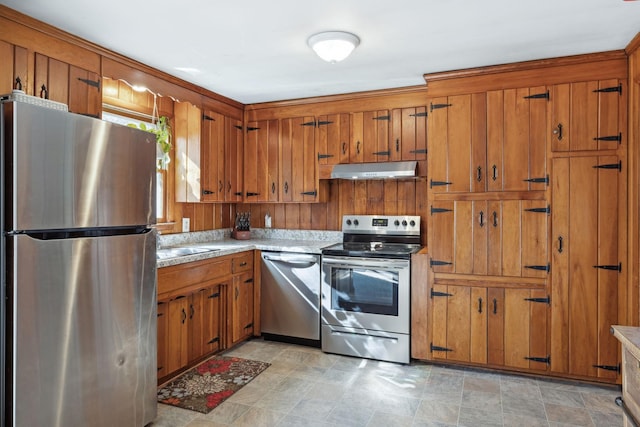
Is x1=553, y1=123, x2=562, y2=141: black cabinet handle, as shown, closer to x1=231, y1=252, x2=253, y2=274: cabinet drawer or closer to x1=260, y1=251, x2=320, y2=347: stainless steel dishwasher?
x1=260, y1=251, x2=320, y2=347: stainless steel dishwasher

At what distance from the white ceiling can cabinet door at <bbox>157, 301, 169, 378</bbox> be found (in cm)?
173

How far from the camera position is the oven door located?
3.38 m

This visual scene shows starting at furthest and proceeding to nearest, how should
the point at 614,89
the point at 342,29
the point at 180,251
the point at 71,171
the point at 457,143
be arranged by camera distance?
the point at 180,251 < the point at 457,143 < the point at 614,89 < the point at 342,29 < the point at 71,171

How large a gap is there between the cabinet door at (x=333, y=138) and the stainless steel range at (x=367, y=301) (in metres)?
0.86

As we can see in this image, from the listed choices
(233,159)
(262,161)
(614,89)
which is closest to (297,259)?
(262,161)

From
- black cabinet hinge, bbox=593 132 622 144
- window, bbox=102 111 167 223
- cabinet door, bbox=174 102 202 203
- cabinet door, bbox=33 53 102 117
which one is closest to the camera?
cabinet door, bbox=33 53 102 117

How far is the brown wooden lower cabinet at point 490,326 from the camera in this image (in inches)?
121

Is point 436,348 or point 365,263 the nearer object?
point 436,348

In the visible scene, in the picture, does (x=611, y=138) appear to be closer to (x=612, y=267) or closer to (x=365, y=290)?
(x=612, y=267)

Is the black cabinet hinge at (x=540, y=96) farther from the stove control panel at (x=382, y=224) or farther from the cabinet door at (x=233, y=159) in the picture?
the cabinet door at (x=233, y=159)

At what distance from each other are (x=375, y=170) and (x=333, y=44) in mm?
1382

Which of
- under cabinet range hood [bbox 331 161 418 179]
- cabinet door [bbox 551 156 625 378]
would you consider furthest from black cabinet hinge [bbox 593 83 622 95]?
under cabinet range hood [bbox 331 161 418 179]

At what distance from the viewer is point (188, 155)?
3.78 metres

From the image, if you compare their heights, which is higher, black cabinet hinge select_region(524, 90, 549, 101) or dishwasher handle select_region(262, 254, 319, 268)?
black cabinet hinge select_region(524, 90, 549, 101)
